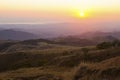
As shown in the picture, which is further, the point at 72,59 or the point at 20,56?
the point at 20,56

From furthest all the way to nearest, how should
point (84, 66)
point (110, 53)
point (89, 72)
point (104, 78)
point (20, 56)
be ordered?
1. point (20, 56)
2. point (110, 53)
3. point (84, 66)
4. point (89, 72)
5. point (104, 78)

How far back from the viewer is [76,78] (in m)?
20.8

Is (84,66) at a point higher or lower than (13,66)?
higher

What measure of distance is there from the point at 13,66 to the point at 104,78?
31.4 m

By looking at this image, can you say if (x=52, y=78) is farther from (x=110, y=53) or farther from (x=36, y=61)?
(x=36, y=61)

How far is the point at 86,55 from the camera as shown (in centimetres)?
3500

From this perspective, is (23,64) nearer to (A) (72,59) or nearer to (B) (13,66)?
(B) (13,66)

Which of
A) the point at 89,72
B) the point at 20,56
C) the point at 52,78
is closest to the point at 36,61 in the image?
the point at 20,56

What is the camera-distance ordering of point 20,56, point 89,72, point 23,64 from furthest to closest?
point 20,56
point 23,64
point 89,72

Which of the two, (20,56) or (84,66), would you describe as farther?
(20,56)

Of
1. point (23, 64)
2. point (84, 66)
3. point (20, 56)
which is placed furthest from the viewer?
point (20, 56)

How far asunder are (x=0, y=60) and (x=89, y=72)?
117ft

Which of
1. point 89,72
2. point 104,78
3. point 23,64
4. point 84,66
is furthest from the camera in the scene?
point 23,64

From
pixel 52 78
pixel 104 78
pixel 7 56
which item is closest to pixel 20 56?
pixel 7 56
